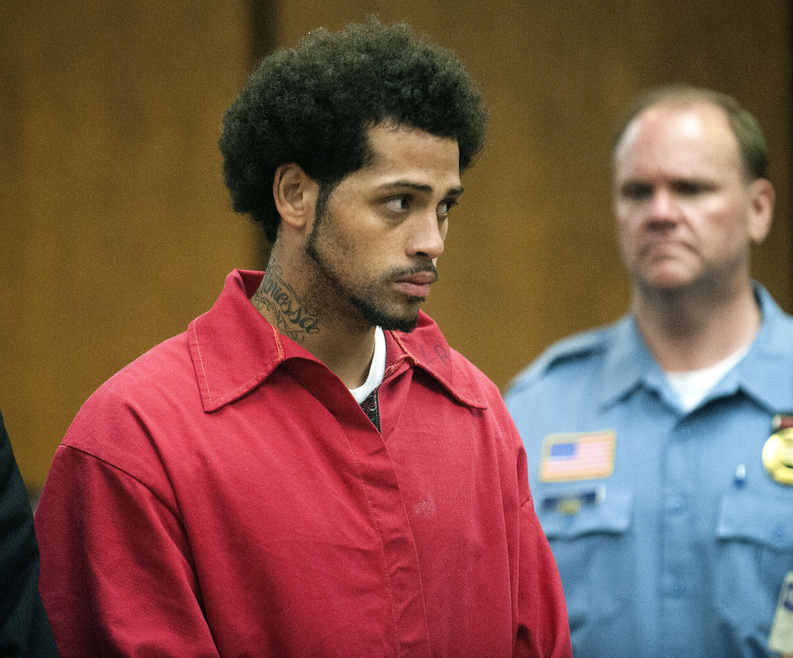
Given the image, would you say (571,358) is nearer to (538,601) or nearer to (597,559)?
(597,559)

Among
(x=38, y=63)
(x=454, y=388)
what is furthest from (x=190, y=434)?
(x=38, y=63)

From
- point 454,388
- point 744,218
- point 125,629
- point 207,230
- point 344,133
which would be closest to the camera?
point 125,629

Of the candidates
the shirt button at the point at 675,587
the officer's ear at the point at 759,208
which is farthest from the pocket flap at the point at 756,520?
the officer's ear at the point at 759,208

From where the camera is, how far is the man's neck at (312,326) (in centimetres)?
120

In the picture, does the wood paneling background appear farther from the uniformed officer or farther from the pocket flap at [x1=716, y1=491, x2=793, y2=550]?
the pocket flap at [x1=716, y1=491, x2=793, y2=550]

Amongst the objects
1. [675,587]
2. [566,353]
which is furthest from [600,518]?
[566,353]

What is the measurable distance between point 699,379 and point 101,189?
1390 mm

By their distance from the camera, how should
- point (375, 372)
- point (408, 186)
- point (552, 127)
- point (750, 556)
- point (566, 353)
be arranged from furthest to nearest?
point (552, 127), point (566, 353), point (750, 556), point (375, 372), point (408, 186)

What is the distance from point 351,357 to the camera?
1.23 m

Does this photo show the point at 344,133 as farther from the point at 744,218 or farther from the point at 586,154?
the point at 586,154

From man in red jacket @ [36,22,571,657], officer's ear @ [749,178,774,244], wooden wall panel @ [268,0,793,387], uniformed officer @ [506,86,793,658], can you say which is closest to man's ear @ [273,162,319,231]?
man in red jacket @ [36,22,571,657]

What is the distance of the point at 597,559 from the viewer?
1933 mm

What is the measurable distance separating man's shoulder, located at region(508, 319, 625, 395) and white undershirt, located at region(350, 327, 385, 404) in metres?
0.99

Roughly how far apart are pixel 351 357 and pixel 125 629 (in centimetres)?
43
